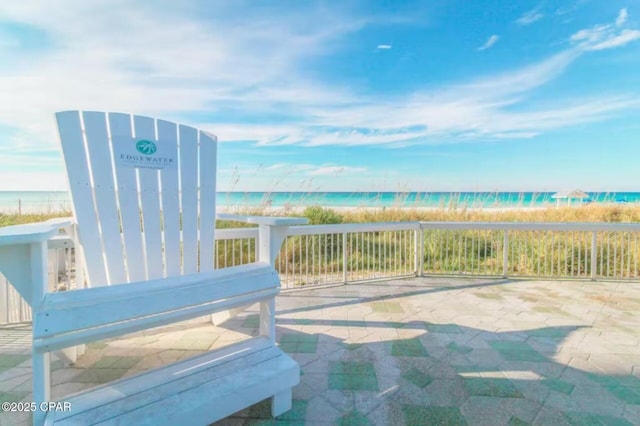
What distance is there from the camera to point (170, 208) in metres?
2.14

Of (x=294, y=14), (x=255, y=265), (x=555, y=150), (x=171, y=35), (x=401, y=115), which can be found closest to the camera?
(x=255, y=265)

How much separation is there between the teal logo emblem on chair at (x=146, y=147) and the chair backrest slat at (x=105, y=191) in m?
0.18

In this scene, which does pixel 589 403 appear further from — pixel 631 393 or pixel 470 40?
pixel 470 40

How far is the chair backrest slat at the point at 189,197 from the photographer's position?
221 cm

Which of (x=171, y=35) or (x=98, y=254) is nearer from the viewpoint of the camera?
(x=98, y=254)

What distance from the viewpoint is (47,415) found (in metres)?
0.98

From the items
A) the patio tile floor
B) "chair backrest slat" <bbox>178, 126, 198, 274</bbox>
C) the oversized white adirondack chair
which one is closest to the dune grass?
the patio tile floor

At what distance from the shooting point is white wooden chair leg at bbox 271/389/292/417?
1.40 m

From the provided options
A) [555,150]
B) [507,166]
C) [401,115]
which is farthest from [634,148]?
[401,115]

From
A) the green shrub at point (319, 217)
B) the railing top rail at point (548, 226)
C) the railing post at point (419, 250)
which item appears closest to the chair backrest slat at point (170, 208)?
the green shrub at point (319, 217)

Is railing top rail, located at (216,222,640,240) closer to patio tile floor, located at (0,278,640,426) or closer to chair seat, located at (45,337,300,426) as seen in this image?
patio tile floor, located at (0,278,640,426)

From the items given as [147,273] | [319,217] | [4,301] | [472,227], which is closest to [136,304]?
[147,273]

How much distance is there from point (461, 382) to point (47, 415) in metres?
1.95

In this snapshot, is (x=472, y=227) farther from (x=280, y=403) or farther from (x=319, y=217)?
(x=280, y=403)
